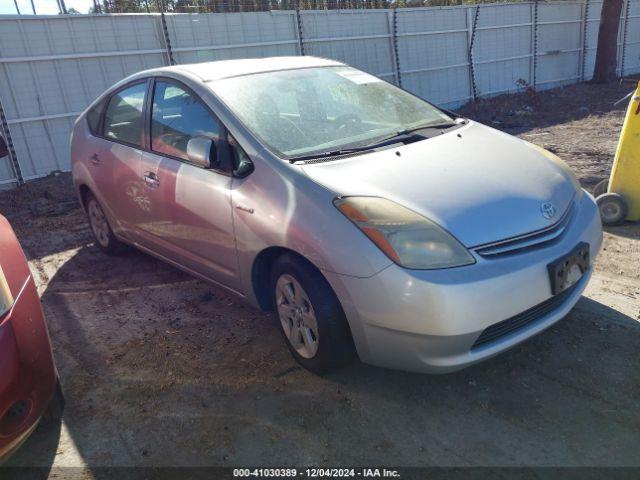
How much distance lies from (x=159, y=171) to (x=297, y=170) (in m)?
1.30

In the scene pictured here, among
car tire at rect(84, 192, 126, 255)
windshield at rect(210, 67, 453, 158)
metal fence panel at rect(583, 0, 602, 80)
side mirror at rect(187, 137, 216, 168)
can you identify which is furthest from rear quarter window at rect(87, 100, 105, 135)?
metal fence panel at rect(583, 0, 602, 80)

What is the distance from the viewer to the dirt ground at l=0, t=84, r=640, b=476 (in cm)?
240

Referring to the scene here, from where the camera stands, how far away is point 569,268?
265cm

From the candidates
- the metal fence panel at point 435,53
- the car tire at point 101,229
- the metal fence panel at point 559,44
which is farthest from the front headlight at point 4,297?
the metal fence panel at point 559,44

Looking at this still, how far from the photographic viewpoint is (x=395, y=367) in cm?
260

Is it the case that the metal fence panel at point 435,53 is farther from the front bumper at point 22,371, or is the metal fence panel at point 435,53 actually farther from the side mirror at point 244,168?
the front bumper at point 22,371

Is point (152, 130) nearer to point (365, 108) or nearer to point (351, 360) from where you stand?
point (365, 108)

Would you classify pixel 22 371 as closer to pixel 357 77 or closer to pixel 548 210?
pixel 548 210

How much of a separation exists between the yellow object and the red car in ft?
14.6

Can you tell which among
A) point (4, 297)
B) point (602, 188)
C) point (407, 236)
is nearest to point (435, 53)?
point (602, 188)

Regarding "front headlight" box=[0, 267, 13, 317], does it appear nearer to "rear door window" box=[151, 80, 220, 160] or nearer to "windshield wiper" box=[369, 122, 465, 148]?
"rear door window" box=[151, 80, 220, 160]

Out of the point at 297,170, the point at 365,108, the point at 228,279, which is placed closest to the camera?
the point at 297,170

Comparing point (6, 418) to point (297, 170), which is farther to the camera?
point (297, 170)

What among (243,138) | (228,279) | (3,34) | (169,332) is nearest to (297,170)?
(243,138)
